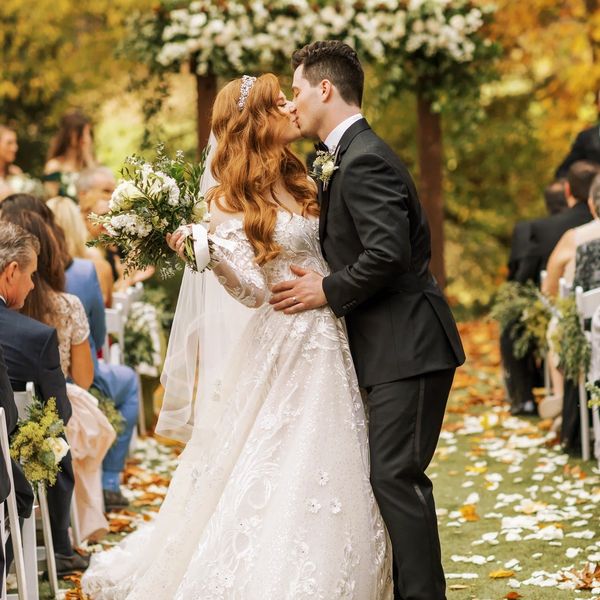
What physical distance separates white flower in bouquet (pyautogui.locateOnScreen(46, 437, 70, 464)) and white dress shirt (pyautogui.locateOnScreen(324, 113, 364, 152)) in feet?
5.65

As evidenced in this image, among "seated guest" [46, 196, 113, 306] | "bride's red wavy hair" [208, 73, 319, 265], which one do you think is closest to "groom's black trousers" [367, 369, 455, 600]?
"bride's red wavy hair" [208, 73, 319, 265]

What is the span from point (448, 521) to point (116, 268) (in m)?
3.74

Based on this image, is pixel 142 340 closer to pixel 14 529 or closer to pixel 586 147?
pixel 14 529

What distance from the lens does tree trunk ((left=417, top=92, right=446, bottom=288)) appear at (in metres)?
11.9

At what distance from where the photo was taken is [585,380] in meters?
7.60

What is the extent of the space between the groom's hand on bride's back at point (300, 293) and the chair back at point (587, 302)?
9.86 feet

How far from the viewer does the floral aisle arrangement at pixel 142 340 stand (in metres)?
8.52

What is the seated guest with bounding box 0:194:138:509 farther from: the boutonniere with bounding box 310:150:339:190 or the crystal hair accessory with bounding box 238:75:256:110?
the boutonniere with bounding box 310:150:339:190

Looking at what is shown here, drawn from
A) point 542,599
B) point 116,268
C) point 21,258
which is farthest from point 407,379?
point 116,268

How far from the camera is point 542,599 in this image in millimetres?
5148

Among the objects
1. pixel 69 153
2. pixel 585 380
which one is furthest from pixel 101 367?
pixel 69 153

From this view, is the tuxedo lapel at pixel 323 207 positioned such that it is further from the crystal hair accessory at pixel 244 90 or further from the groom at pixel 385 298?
the crystal hair accessory at pixel 244 90

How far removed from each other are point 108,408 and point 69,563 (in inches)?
43.2

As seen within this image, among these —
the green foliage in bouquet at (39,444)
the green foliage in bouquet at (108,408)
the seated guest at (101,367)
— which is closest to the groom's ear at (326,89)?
the green foliage in bouquet at (39,444)
